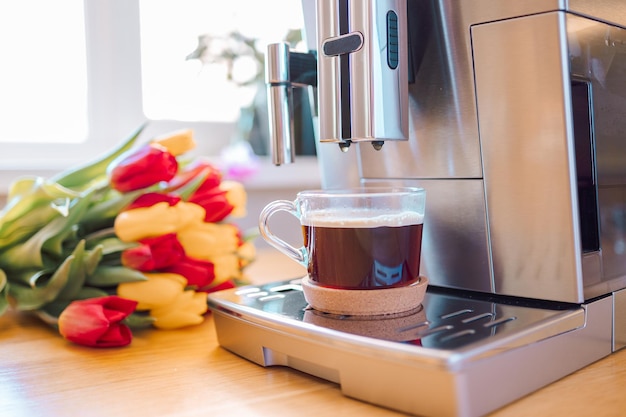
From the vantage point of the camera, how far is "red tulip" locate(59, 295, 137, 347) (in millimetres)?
556

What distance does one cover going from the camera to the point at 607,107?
0.52 m

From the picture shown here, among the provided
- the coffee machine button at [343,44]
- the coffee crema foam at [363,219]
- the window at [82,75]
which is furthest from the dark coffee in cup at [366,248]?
the window at [82,75]

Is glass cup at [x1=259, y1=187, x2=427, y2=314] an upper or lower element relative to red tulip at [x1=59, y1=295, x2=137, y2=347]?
upper

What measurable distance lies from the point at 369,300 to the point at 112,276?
0.28 m

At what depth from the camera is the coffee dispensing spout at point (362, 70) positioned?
1.51 ft

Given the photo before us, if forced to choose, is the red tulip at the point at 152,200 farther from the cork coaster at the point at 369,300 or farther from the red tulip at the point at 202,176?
the cork coaster at the point at 369,300

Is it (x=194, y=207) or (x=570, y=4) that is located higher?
(x=570, y=4)

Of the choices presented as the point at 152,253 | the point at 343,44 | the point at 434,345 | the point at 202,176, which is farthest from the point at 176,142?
the point at 434,345

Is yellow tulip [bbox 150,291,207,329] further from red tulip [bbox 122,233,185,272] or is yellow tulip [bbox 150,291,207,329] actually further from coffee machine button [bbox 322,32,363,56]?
coffee machine button [bbox 322,32,363,56]

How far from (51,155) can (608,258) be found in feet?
3.21

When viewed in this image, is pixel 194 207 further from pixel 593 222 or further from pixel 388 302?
pixel 593 222

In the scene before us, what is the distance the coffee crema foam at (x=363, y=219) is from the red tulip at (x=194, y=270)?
19 centimetres

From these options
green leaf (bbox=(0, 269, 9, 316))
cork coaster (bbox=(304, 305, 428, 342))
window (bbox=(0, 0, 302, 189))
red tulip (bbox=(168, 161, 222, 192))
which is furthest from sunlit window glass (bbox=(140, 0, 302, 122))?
cork coaster (bbox=(304, 305, 428, 342))

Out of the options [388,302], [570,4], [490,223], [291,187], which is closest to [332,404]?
[388,302]
